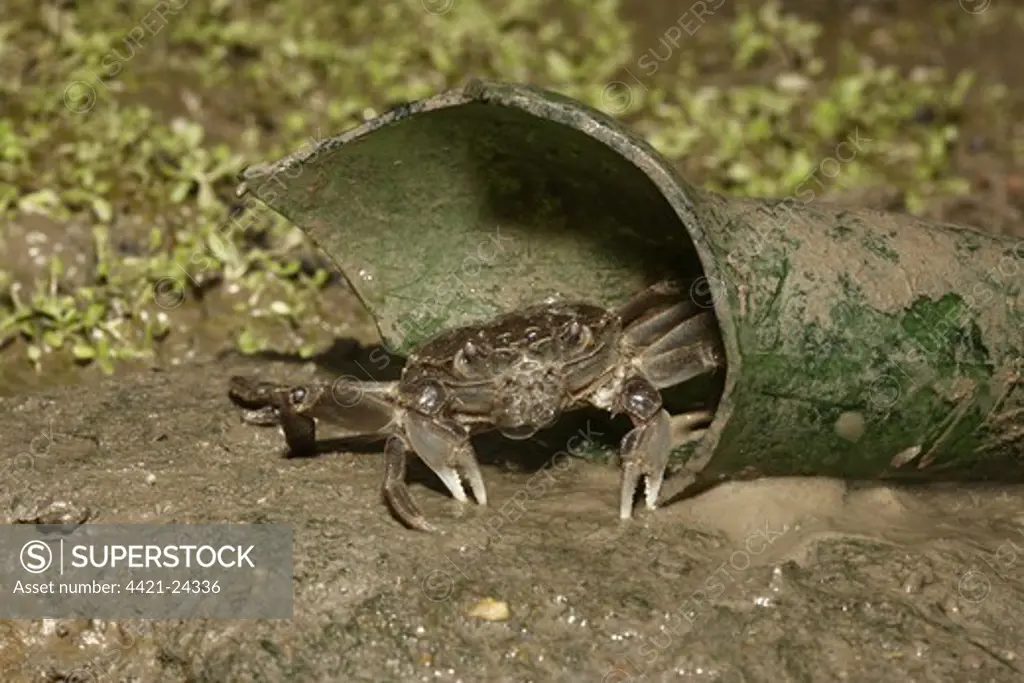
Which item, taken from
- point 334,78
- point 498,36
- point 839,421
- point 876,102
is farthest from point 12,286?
point 876,102

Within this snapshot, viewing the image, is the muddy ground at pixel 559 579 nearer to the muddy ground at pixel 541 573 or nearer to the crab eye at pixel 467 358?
the muddy ground at pixel 541 573

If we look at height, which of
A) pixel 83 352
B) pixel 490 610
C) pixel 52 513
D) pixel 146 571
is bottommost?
pixel 490 610

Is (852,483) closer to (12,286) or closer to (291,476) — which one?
(291,476)

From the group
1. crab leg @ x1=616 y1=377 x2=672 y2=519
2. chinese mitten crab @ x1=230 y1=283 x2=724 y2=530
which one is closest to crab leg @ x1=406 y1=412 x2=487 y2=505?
chinese mitten crab @ x1=230 y1=283 x2=724 y2=530

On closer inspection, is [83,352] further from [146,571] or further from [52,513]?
[146,571]

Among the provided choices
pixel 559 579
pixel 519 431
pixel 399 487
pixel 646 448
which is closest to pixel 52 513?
pixel 399 487

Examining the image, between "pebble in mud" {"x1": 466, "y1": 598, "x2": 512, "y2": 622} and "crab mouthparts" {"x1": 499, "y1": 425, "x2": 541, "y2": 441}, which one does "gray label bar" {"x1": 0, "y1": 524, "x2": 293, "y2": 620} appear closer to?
"pebble in mud" {"x1": 466, "y1": 598, "x2": 512, "y2": 622}
